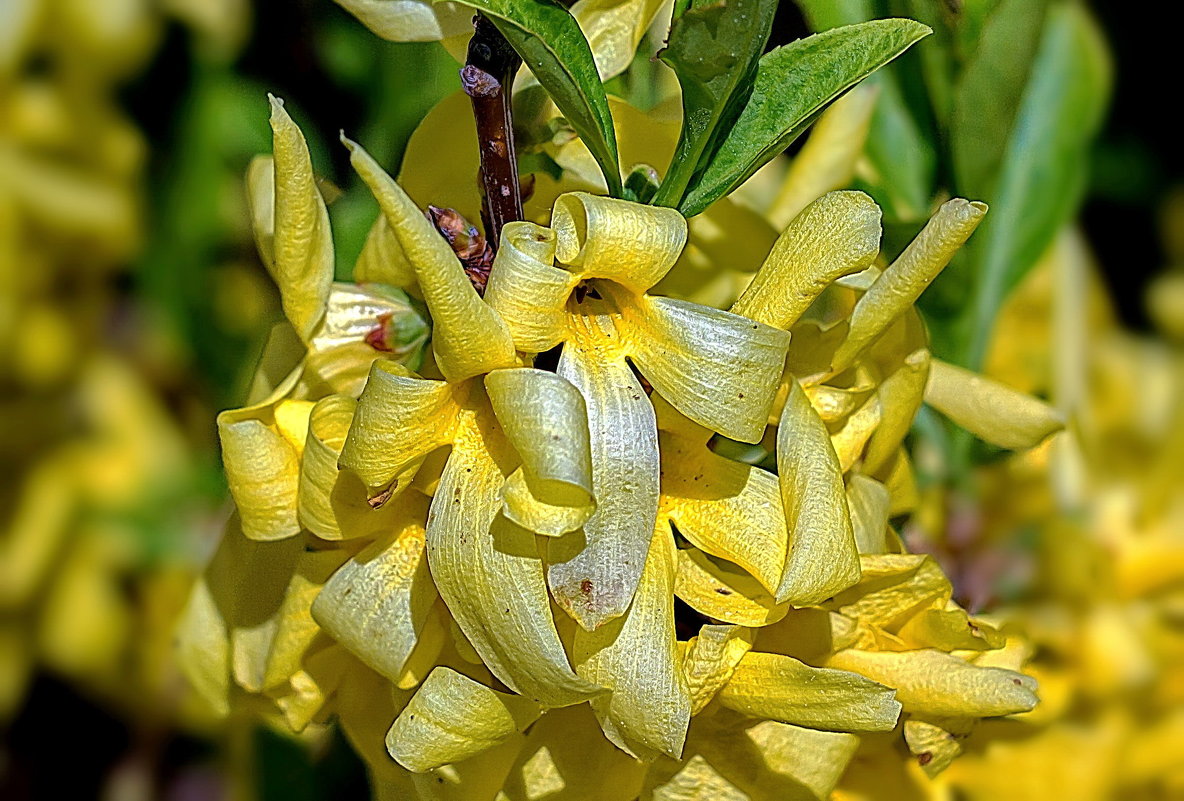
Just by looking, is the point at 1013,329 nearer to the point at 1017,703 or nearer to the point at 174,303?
the point at 1017,703

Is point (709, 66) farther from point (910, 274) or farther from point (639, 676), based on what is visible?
point (639, 676)

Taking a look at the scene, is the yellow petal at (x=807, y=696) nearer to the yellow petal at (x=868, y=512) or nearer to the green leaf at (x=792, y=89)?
the yellow petal at (x=868, y=512)

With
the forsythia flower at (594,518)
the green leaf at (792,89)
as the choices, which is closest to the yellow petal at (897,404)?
the forsythia flower at (594,518)

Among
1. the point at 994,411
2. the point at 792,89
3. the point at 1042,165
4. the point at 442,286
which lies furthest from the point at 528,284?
the point at 1042,165

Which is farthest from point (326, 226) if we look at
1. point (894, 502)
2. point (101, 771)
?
point (101, 771)

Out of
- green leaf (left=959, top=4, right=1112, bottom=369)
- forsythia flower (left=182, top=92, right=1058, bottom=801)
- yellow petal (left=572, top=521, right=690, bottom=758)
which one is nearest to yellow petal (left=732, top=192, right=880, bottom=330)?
forsythia flower (left=182, top=92, right=1058, bottom=801)

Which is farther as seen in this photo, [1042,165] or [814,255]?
[1042,165]
